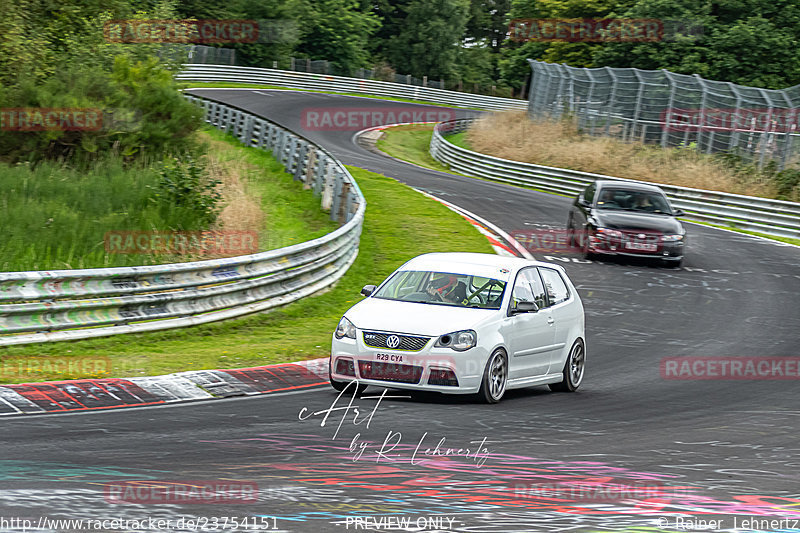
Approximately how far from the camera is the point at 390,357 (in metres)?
9.92

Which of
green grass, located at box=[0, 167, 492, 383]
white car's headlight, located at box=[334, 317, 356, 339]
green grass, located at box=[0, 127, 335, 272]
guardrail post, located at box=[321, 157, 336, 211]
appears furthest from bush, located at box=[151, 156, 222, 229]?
white car's headlight, located at box=[334, 317, 356, 339]

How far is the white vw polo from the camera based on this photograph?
9906 millimetres

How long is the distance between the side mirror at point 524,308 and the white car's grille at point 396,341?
1.28 metres

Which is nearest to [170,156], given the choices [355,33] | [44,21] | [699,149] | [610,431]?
[44,21]

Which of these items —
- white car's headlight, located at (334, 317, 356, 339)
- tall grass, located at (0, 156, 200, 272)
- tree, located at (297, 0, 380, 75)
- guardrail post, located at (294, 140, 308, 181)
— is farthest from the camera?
tree, located at (297, 0, 380, 75)

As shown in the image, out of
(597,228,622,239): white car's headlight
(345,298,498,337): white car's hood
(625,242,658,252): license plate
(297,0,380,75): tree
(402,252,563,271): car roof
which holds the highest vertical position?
(297,0,380,75): tree

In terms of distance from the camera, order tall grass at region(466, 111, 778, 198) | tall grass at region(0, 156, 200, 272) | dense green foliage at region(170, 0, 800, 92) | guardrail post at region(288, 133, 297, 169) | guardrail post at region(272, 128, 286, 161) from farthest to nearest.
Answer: dense green foliage at region(170, 0, 800, 92) → tall grass at region(466, 111, 778, 198) → guardrail post at region(272, 128, 286, 161) → guardrail post at region(288, 133, 297, 169) → tall grass at region(0, 156, 200, 272)

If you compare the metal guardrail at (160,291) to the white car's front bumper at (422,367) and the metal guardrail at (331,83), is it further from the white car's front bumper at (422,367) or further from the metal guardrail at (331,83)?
the metal guardrail at (331,83)

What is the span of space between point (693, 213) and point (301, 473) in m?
28.3

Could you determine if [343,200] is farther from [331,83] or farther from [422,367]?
[331,83]

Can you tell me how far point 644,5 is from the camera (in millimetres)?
53906

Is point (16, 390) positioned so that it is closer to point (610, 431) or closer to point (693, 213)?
point (610, 431)

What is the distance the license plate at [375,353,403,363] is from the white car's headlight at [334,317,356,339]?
0.36 metres

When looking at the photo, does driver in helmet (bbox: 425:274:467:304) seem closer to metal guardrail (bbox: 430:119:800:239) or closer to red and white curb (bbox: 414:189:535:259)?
red and white curb (bbox: 414:189:535:259)
